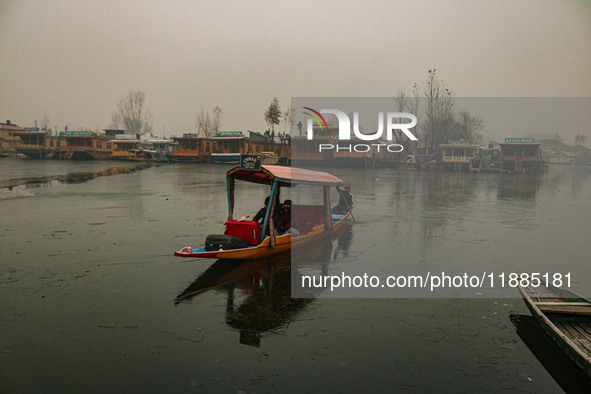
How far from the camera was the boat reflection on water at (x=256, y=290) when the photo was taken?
235 inches

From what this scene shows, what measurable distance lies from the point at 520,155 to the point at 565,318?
47.4 metres

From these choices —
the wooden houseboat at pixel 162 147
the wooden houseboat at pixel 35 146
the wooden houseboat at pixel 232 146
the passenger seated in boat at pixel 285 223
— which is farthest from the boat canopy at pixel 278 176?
the wooden houseboat at pixel 35 146

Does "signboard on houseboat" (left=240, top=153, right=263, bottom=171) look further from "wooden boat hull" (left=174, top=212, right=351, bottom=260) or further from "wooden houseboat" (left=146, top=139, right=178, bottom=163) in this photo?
"wooden houseboat" (left=146, top=139, right=178, bottom=163)

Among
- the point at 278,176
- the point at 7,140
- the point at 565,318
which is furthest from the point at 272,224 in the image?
the point at 7,140

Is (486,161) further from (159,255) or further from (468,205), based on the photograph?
(159,255)

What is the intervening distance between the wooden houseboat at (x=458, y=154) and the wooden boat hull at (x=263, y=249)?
135 ft

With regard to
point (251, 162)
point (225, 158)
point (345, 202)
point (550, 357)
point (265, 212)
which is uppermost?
point (225, 158)

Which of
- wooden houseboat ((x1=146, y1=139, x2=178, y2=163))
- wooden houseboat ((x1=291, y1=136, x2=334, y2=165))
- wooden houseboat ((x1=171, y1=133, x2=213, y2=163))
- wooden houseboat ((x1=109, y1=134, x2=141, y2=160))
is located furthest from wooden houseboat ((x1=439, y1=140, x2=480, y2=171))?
wooden houseboat ((x1=109, y1=134, x2=141, y2=160))

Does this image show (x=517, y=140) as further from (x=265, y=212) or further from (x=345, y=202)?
(x=265, y=212)

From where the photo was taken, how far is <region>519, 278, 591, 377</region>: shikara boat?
4.66 m

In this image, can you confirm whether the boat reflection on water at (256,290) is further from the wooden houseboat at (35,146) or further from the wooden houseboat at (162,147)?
the wooden houseboat at (35,146)

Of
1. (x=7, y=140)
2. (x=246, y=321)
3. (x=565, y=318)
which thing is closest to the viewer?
(x=565, y=318)

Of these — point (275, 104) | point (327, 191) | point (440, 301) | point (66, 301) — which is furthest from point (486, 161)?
point (66, 301)

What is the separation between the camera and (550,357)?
5.16 m
